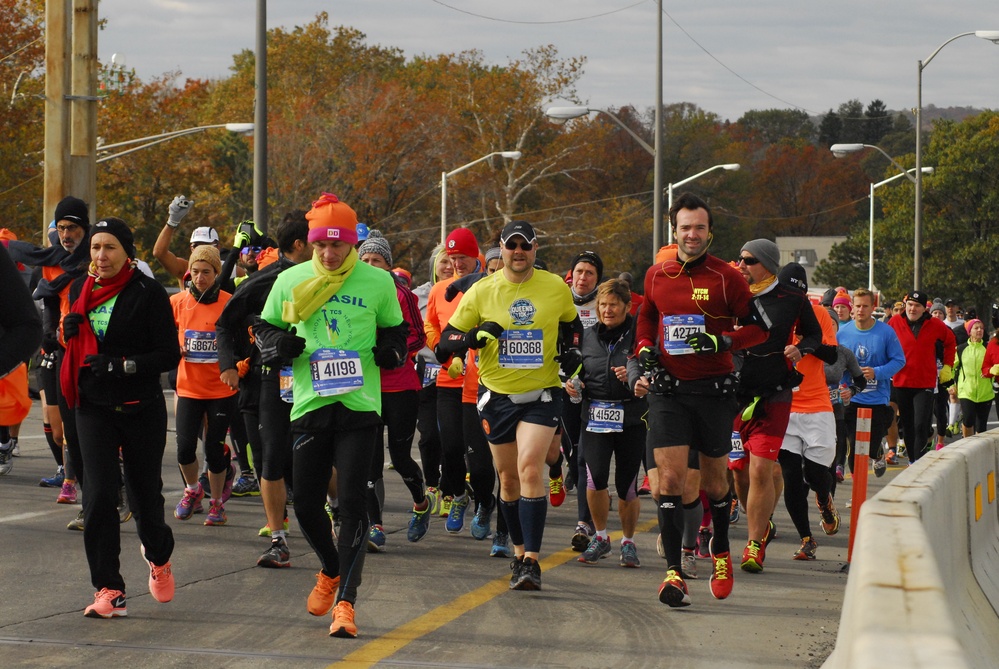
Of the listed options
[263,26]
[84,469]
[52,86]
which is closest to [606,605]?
[84,469]

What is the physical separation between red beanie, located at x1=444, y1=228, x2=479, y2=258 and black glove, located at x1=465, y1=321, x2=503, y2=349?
7.87ft

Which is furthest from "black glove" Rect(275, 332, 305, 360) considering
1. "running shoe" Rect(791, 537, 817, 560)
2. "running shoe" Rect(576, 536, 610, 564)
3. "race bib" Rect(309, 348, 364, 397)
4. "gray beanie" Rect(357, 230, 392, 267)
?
"running shoe" Rect(791, 537, 817, 560)

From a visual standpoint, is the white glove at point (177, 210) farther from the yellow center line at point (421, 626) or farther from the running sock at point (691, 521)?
the running sock at point (691, 521)

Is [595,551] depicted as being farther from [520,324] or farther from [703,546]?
[520,324]

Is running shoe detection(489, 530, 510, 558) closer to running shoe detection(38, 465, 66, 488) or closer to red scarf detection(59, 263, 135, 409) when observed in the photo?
red scarf detection(59, 263, 135, 409)

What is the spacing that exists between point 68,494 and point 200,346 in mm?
1802

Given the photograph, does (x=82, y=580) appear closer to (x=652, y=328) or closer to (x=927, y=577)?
(x=652, y=328)

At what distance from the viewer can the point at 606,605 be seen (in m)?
7.70

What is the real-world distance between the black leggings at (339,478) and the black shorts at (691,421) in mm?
1654

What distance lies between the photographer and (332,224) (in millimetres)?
7000

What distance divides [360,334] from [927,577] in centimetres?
377

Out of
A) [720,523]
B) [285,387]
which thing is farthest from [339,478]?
[720,523]

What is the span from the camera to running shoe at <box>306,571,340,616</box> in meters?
6.96

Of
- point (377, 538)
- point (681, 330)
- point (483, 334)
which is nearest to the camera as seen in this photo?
point (681, 330)
